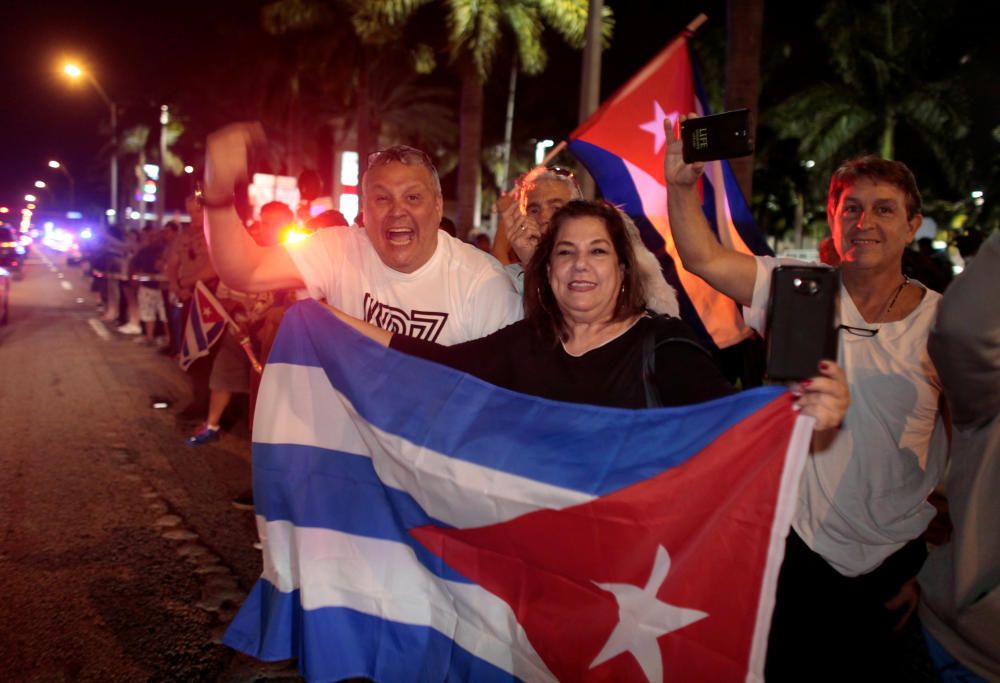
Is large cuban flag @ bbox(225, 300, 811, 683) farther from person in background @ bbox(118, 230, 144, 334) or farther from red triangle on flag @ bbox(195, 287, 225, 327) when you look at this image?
person in background @ bbox(118, 230, 144, 334)

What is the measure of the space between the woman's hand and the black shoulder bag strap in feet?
1.71

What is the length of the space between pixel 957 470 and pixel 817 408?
40 cm

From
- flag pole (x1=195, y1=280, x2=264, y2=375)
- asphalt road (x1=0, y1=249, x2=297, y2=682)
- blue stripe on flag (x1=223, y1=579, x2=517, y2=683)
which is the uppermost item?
flag pole (x1=195, y1=280, x2=264, y2=375)

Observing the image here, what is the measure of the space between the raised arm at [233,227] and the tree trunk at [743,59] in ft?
24.7

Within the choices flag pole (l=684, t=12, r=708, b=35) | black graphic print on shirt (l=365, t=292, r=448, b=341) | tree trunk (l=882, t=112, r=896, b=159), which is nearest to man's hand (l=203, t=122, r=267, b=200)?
black graphic print on shirt (l=365, t=292, r=448, b=341)

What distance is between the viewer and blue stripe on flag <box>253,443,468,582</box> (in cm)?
320

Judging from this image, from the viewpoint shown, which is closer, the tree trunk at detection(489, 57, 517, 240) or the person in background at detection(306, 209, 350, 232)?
the person in background at detection(306, 209, 350, 232)

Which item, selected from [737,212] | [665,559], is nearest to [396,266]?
[665,559]

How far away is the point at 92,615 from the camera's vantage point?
4.06 metres

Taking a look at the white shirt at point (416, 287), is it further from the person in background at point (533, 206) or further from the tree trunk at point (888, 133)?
the tree trunk at point (888, 133)

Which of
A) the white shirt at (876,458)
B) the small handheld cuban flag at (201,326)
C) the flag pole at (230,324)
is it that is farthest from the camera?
the small handheld cuban flag at (201,326)

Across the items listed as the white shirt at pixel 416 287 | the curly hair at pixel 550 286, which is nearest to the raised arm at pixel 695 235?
the curly hair at pixel 550 286

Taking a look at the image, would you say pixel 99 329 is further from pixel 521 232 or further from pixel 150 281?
pixel 521 232

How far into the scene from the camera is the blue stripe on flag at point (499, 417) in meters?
2.54
